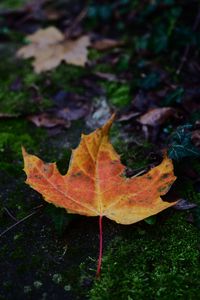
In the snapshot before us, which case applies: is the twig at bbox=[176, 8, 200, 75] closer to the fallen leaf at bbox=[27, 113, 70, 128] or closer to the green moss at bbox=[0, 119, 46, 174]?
the fallen leaf at bbox=[27, 113, 70, 128]

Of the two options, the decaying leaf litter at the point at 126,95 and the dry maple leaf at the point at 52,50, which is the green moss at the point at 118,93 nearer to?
the decaying leaf litter at the point at 126,95

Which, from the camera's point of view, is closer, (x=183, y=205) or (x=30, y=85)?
(x=183, y=205)

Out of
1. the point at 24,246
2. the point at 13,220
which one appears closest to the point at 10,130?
the point at 13,220

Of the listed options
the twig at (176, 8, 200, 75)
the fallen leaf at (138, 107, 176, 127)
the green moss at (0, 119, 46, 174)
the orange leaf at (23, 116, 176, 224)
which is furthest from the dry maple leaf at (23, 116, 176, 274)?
the twig at (176, 8, 200, 75)

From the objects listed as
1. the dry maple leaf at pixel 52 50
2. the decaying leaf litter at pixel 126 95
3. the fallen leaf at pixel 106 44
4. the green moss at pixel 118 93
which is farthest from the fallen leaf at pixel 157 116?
the fallen leaf at pixel 106 44

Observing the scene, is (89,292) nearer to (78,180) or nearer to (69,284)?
(69,284)

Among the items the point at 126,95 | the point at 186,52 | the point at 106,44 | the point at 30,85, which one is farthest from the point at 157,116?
the point at 106,44

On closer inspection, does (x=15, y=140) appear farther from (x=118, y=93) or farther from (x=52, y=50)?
(x=52, y=50)
